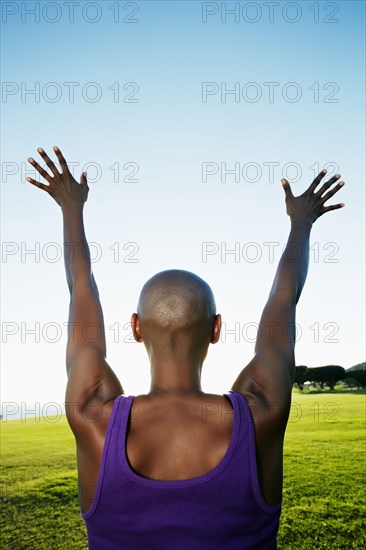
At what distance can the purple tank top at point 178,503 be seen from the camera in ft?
6.55

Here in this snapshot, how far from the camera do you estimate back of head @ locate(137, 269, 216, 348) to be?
237cm

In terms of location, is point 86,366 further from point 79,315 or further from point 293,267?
point 293,267

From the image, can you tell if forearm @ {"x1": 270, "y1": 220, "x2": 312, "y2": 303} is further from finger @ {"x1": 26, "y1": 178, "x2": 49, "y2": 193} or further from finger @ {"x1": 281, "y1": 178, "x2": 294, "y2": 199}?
finger @ {"x1": 26, "y1": 178, "x2": 49, "y2": 193}

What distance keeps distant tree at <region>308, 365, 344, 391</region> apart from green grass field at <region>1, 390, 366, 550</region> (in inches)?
1257

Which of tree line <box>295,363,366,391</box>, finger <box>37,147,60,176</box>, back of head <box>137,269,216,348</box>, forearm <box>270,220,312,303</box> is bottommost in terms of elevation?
tree line <box>295,363,366,391</box>

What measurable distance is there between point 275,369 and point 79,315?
974 mm

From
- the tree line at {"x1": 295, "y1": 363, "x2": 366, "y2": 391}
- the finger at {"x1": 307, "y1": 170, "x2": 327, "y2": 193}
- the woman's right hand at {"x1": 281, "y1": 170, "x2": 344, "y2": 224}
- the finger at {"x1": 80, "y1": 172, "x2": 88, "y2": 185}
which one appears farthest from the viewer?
the tree line at {"x1": 295, "y1": 363, "x2": 366, "y2": 391}

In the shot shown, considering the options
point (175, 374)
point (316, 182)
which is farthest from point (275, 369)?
point (316, 182)

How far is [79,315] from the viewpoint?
8.21ft

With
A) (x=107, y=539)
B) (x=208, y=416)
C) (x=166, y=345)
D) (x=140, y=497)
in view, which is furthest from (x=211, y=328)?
(x=107, y=539)

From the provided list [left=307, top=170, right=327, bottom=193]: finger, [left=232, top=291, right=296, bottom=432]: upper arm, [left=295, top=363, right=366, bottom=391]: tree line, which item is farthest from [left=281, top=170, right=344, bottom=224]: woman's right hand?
[left=295, top=363, right=366, bottom=391]: tree line

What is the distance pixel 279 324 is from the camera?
2.52 m

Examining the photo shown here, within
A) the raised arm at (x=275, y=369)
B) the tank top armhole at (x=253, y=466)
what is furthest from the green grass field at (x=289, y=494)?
the tank top armhole at (x=253, y=466)

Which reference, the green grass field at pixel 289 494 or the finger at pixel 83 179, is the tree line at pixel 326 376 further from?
the finger at pixel 83 179
